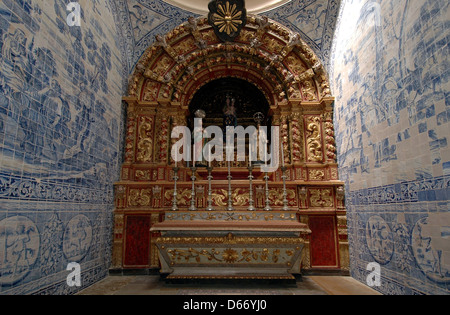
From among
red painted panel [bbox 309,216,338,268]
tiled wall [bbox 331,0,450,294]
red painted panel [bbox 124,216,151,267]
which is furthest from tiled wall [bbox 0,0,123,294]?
tiled wall [bbox 331,0,450,294]

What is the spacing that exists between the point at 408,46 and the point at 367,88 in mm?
1205

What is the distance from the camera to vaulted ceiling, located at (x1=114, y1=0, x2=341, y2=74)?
6.95 m

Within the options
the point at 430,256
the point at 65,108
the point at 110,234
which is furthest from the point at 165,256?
the point at 430,256

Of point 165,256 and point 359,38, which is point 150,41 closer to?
point 359,38

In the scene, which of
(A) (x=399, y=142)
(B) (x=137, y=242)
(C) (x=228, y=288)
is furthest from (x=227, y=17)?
(C) (x=228, y=288)

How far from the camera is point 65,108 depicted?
4.33m

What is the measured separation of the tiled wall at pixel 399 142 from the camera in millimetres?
3324

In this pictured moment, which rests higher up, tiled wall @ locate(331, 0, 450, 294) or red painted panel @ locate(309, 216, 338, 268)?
tiled wall @ locate(331, 0, 450, 294)

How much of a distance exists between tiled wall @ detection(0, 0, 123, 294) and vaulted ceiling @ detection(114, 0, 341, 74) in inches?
42.5

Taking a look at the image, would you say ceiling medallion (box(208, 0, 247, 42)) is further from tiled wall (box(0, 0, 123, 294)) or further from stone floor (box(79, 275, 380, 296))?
stone floor (box(79, 275, 380, 296))

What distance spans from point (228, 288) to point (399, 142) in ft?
11.1

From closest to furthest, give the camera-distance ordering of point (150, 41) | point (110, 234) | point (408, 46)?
point (408, 46)
point (110, 234)
point (150, 41)

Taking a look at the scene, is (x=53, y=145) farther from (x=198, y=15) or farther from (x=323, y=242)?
(x=323, y=242)

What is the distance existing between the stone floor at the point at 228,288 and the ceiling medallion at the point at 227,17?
18.8ft
